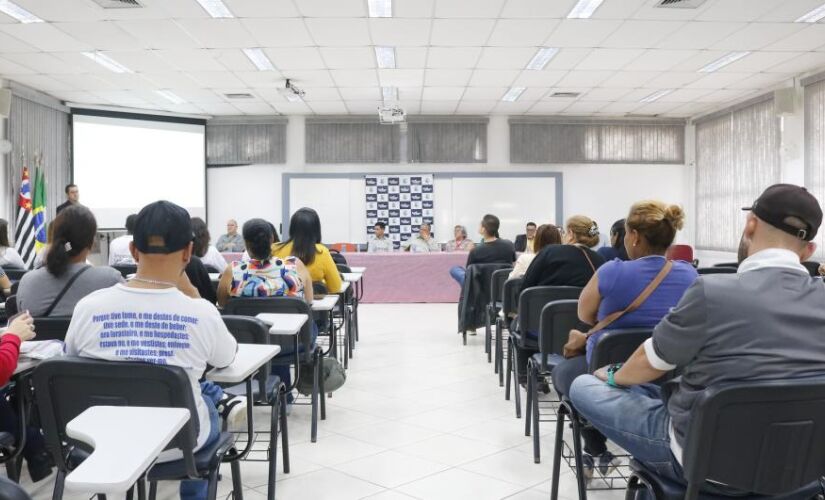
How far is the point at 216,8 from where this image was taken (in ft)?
20.2

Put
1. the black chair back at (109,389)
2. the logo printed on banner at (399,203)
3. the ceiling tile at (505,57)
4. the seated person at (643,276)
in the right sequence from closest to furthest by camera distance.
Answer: the black chair back at (109,389)
the seated person at (643,276)
the ceiling tile at (505,57)
the logo printed on banner at (399,203)

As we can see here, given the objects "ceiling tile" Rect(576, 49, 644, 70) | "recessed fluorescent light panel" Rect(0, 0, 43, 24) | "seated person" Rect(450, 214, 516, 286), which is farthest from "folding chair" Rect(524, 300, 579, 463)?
"recessed fluorescent light panel" Rect(0, 0, 43, 24)

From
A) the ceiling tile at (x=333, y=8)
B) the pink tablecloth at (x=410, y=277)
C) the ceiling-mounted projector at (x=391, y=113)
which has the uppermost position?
the ceiling tile at (x=333, y=8)

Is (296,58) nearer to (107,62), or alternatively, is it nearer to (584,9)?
(107,62)

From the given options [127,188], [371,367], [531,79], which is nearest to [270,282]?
[371,367]

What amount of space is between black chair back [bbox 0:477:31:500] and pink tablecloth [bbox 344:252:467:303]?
845cm

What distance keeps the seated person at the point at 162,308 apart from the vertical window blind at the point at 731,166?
9.29 m

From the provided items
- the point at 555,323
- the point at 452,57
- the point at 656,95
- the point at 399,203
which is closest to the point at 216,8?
the point at 452,57

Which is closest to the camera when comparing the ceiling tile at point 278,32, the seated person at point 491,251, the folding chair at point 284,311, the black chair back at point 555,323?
the black chair back at point 555,323

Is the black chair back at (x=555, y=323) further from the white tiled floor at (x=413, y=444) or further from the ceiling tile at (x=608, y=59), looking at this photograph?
the ceiling tile at (x=608, y=59)

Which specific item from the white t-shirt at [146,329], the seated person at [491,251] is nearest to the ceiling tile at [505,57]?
the seated person at [491,251]

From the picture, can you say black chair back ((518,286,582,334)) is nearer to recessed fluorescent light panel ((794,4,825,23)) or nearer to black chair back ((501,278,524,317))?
black chair back ((501,278,524,317))

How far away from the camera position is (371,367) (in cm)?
525

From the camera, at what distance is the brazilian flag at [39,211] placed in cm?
924
